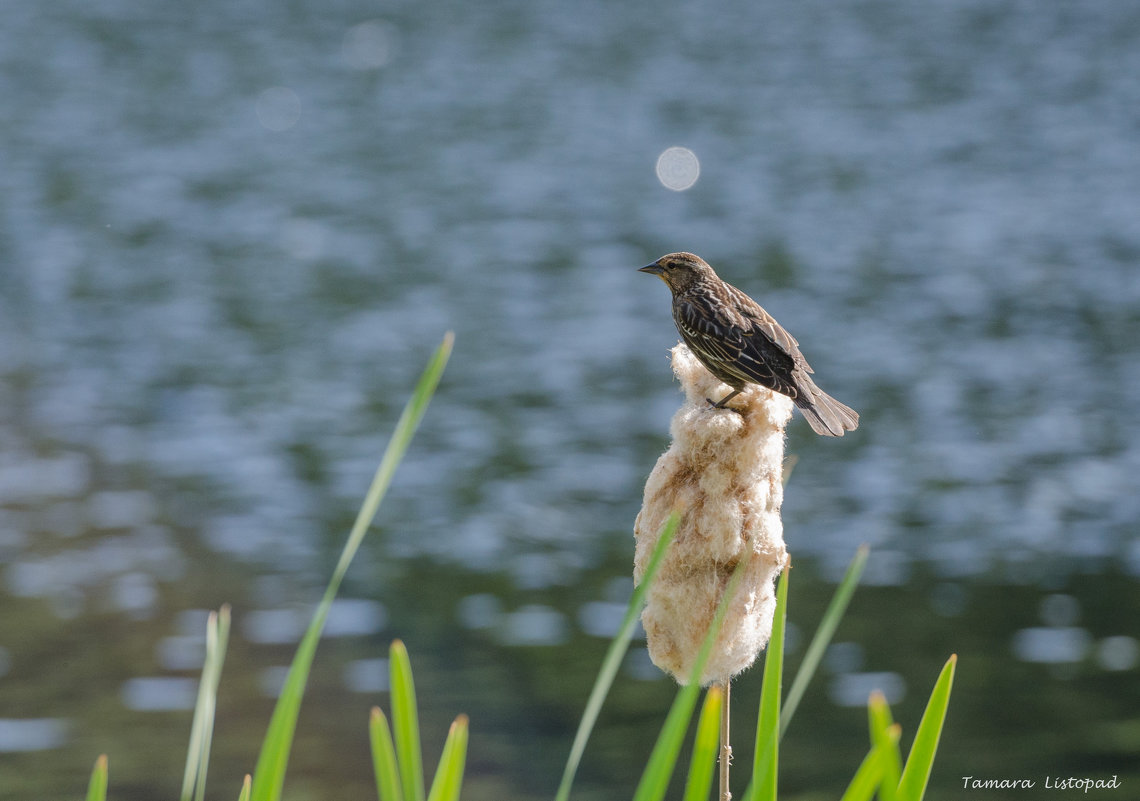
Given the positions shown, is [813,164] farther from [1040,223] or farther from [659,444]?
[659,444]

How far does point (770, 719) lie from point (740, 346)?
1076mm

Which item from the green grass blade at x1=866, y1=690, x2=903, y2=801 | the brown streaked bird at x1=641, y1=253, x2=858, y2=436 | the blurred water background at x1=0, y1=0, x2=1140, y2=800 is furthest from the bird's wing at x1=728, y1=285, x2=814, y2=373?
the blurred water background at x1=0, y1=0, x2=1140, y2=800

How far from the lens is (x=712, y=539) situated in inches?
80.7

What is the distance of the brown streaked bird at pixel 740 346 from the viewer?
8.34 feet

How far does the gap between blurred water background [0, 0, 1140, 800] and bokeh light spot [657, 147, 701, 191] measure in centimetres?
11

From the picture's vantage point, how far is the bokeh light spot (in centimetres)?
2303

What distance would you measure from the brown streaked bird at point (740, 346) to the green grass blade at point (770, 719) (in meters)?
0.64

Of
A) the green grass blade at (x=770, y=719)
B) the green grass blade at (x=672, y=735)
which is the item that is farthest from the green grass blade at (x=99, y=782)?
the green grass blade at (x=770, y=719)

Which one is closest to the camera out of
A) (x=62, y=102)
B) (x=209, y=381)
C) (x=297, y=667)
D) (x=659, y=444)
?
(x=297, y=667)

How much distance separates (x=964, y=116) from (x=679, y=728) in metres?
27.3

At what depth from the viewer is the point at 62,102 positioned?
28266mm

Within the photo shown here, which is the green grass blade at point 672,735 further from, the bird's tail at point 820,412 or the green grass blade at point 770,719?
the bird's tail at point 820,412

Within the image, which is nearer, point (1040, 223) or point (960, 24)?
point (1040, 223)

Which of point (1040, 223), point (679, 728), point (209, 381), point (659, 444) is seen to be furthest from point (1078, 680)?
point (1040, 223)
